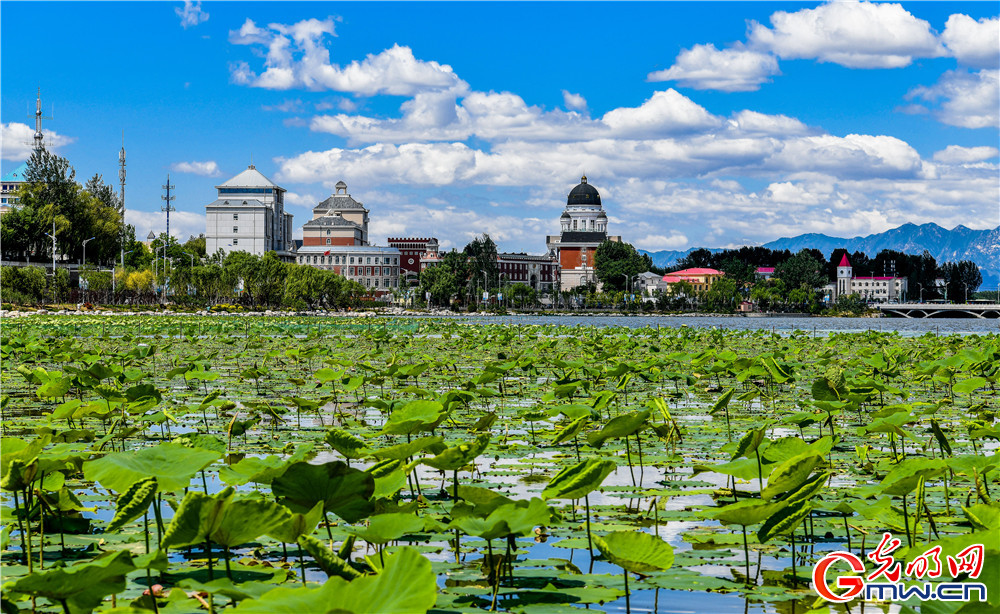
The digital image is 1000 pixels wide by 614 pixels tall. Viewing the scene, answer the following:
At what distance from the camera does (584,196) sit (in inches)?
5950

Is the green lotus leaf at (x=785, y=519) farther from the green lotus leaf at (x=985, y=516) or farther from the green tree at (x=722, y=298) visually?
the green tree at (x=722, y=298)

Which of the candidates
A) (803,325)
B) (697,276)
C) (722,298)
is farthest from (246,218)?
(803,325)

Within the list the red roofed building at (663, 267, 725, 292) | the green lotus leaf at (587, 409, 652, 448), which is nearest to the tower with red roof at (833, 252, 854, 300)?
the red roofed building at (663, 267, 725, 292)

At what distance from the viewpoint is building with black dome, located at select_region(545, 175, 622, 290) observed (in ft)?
461

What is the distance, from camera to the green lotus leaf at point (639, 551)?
8.59ft

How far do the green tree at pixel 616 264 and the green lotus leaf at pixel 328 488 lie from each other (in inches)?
4712

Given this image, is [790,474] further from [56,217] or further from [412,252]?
[412,252]

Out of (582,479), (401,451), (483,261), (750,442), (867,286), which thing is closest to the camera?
(582,479)

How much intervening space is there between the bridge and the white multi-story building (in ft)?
249

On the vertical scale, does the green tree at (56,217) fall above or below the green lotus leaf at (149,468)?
above

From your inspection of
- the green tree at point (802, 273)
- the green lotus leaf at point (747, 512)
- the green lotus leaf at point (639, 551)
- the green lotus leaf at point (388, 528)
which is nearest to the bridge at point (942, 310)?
the green tree at point (802, 273)

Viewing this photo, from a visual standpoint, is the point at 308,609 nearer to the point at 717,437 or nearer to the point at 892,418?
the point at 892,418
